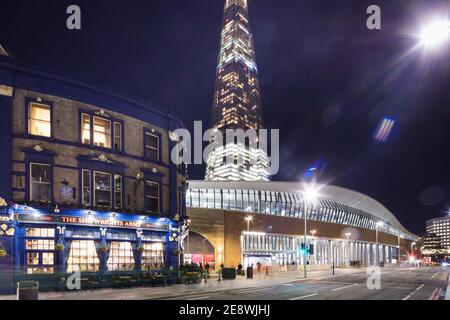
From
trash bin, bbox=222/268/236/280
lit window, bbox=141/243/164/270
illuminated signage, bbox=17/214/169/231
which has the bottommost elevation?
trash bin, bbox=222/268/236/280

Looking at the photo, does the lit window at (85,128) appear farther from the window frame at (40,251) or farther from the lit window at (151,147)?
the window frame at (40,251)

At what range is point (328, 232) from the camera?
9381 centimetres

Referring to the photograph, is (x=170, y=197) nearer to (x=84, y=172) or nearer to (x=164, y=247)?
(x=164, y=247)

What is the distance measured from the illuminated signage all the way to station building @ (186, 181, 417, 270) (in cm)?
2035

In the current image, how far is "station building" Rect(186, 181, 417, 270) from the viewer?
227ft

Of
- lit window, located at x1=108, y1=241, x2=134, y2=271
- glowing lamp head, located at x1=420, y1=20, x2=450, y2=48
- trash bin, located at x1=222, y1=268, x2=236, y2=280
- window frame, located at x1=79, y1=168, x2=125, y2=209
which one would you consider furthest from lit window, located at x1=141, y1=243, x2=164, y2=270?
glowing lamp head, located at x1=420, y1=20, x2=450, y2=48

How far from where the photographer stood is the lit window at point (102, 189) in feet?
120

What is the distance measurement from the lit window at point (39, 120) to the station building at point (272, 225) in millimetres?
30468

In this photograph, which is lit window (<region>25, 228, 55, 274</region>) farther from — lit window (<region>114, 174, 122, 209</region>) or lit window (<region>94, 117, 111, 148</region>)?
lit window (<region>94, 117, 111, 148</region>)

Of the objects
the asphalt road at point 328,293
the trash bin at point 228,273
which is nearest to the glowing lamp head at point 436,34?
the asphalt road at point 328,293

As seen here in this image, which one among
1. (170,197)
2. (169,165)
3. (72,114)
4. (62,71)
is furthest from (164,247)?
(62,71)

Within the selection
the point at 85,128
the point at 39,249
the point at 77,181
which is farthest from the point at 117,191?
the point at 39,249

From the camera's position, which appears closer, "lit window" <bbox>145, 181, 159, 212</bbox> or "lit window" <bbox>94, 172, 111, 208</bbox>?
"lit window" <bbox>94, 172, 111, 208</bbox>

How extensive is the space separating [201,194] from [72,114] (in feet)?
149
